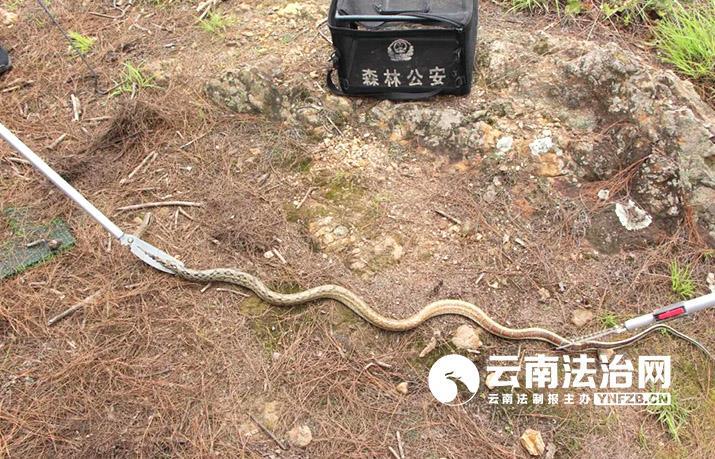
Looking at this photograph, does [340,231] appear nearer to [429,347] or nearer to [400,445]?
[429,347]

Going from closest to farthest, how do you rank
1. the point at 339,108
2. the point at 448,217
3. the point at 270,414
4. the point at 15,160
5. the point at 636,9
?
the point at 270,414 → the point at 448,217 → the point at 15,160 → the point at 339,108 → the point at 636,9

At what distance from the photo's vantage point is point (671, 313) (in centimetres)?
236

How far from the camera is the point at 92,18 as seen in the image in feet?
15.3

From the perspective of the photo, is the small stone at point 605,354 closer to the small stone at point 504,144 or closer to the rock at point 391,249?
the rock at point 391,249

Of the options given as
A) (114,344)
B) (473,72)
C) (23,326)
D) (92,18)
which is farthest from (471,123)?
(92,18)

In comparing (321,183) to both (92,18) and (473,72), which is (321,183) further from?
(92,18)

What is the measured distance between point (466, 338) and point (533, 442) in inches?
22.9

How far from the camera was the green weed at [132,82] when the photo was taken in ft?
13.1

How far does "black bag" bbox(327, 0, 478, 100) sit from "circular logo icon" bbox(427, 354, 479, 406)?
188 cm

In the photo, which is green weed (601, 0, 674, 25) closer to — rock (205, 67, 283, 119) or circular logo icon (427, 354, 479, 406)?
rock (205, 67, 283, 119)

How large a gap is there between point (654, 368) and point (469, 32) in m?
2.23

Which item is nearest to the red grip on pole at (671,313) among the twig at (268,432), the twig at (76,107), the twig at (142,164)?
the twig at (268,432)

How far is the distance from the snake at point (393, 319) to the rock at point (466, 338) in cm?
6

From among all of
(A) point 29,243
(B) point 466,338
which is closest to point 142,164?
(A) point 29,243
